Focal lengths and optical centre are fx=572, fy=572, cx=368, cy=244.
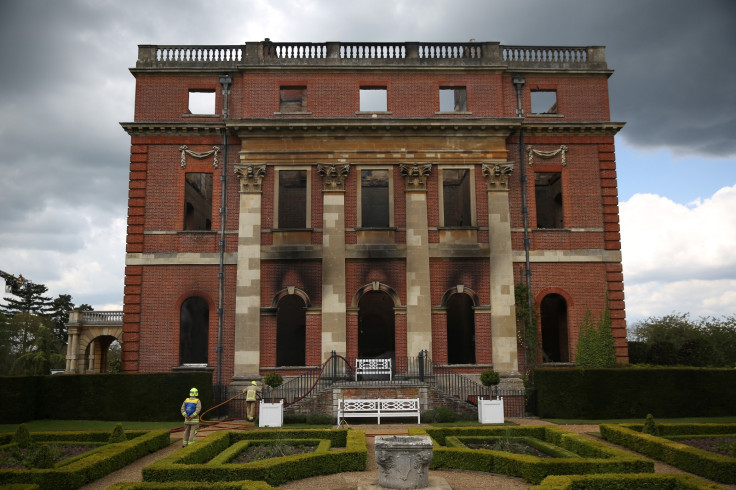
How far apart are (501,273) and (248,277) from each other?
1002cm

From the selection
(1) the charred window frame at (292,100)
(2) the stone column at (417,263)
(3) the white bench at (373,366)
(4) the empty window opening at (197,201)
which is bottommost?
(3) the white bench at (373,366)

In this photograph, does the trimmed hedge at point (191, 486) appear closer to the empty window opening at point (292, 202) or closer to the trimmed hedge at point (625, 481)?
the trimmed hedge at point (625, 481)

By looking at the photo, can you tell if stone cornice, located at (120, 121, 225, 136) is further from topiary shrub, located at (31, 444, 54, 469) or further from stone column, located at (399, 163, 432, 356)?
topiary shrub, located at (31, 444, 54, 469)

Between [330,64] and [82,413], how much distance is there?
53.0 feet

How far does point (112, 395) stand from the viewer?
64.1 feet

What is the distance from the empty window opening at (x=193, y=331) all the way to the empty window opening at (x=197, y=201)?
11.4 ft

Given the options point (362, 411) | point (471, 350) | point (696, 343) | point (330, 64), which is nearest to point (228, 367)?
point (362, 411)

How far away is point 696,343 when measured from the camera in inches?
1019

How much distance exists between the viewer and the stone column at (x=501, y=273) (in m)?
22.2

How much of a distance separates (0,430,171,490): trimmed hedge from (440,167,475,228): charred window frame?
1368 cm

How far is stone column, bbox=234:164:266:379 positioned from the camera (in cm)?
2200

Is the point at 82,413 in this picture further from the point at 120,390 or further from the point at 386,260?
the point at 386,260

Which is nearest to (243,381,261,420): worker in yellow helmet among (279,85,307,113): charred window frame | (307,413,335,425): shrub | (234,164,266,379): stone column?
(307,413,335,425): shrub

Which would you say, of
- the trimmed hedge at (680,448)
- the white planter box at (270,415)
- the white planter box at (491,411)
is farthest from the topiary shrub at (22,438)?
the trimmed hedge at (680,448)
